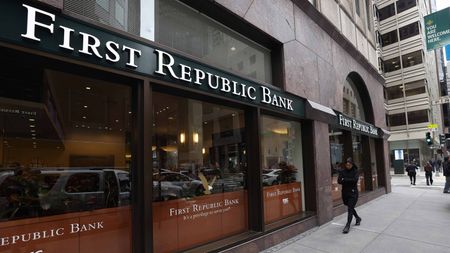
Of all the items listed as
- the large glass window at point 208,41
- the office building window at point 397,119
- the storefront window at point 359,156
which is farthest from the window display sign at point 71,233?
the office building window at point 397,119

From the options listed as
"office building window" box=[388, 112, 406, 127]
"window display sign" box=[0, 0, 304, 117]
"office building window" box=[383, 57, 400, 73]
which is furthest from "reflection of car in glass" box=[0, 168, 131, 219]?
"office building window" box=[383, 57, 400, 73]

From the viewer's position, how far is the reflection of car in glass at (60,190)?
3867 millimetres

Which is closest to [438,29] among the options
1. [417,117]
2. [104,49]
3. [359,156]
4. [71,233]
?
[359,156]

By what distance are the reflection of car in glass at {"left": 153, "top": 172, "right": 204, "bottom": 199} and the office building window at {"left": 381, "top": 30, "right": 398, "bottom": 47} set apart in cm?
4721

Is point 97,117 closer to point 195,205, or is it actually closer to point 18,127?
point 18,127

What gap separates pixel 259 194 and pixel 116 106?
10.8ft

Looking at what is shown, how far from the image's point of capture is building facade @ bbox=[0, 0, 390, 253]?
3902 mm

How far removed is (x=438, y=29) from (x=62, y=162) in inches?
581

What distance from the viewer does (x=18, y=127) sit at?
19.2 ft

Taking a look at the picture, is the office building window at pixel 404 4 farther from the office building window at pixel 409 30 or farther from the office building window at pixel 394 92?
the office building window at pixel 394 92

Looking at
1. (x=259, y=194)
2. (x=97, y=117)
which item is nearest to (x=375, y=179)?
(x=259, y=194)

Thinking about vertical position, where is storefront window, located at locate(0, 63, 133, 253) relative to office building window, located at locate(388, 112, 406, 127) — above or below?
below

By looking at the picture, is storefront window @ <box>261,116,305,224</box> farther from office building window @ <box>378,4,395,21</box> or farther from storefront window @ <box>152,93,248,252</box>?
office building window @ <box>378,4,395,21</box>

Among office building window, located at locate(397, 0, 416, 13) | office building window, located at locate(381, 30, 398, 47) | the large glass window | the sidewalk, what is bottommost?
the sidewalk
